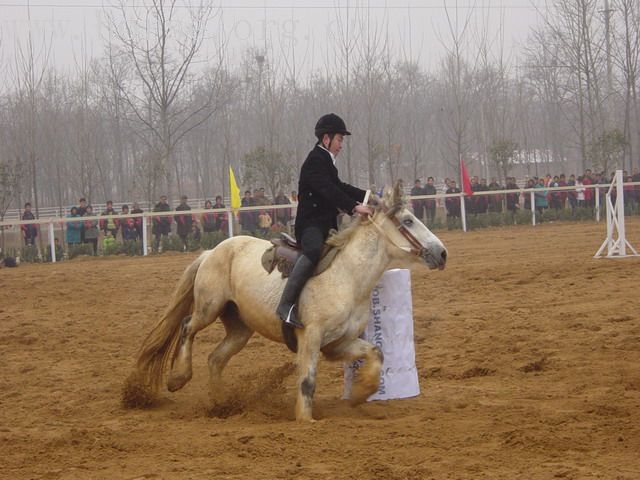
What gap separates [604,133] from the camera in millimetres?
34625

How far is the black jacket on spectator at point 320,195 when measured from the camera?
765 centimetres

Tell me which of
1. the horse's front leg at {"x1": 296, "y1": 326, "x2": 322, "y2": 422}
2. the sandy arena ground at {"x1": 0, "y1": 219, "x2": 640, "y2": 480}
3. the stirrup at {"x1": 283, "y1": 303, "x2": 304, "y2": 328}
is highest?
the stirrup at {"x1": 283, "y1": 303, "x2": 304, "y2": 328}

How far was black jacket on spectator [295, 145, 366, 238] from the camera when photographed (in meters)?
7.65

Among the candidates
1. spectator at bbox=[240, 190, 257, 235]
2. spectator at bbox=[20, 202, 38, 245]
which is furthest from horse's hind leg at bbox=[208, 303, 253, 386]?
spectator at bbox=[20, 202, 38, 245]

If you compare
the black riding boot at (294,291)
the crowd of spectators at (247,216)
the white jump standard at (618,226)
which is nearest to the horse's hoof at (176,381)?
the black riding boot at (294,291)

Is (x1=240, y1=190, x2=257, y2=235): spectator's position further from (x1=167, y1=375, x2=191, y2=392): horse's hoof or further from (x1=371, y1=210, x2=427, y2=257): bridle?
(x1=371, y1=210, x2=427, y2=257): bridle

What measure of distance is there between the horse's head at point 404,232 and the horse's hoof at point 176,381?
2477 millimetres

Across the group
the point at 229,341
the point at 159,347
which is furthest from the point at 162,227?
the point at 229,341

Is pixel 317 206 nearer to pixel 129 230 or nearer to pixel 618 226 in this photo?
pixel 618 226

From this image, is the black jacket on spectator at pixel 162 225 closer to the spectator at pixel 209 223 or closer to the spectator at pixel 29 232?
the spectator at pixel 209 223

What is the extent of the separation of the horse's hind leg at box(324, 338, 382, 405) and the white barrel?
19.7 inches

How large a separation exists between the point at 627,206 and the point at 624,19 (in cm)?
1067

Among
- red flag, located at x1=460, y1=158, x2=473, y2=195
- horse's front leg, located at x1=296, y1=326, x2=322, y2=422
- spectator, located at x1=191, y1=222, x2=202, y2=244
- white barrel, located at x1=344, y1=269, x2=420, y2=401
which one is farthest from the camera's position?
red flag, located at x1=460, y1=158, x2=473, y2=195

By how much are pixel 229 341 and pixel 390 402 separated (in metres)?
1.82
